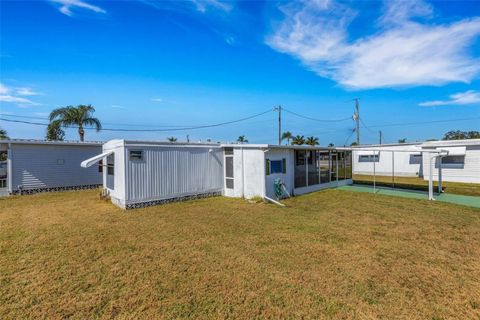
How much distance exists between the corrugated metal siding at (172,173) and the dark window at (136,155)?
0.11 metres

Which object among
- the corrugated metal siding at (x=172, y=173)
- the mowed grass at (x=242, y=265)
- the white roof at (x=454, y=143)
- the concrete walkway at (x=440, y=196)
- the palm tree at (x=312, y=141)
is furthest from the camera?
the palm tree at (x=312, y=141)

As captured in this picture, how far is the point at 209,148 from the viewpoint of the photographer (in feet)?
38.6

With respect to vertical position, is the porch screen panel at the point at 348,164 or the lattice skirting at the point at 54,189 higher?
the porch screen panel at the point at 348,164

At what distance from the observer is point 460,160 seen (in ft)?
53.7

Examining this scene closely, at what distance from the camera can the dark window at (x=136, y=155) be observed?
946cm

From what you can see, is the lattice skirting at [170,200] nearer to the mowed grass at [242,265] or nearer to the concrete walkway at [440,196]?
the mowed grass at [242,265]

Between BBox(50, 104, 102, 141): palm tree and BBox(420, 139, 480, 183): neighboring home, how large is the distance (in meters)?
23.9

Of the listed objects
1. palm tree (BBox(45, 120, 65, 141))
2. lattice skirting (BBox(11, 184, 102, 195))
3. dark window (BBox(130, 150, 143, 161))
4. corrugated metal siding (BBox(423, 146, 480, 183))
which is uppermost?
palm tree (BBox(45, 120, 65, 141))

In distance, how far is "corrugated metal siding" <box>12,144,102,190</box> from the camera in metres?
12.9

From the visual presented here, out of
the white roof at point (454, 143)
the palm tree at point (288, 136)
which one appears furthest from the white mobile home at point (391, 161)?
the palm tree at point (288, 136)

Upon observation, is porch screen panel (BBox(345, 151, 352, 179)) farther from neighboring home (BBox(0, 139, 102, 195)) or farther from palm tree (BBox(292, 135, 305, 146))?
palm tree (BBox(292, 135, 305, 146))

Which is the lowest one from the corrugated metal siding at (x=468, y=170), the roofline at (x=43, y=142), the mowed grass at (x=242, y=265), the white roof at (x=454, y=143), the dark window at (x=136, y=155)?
the mowed grass at (x=242, y=265)

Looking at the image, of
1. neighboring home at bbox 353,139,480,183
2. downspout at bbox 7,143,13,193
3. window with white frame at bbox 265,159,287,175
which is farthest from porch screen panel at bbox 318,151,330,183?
downspout at bbox 7,143,13,193

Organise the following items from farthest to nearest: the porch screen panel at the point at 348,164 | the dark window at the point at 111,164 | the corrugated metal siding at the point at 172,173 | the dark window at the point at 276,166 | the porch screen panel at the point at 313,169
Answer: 1. the porch screen panel at the point at 348,164
2. the porch screen panel at the point at 313,169
3. the dark window at the point at 276,166
4. the dark window at the point at 111,164
5. the corrugated metal siding at the point at 172,173
